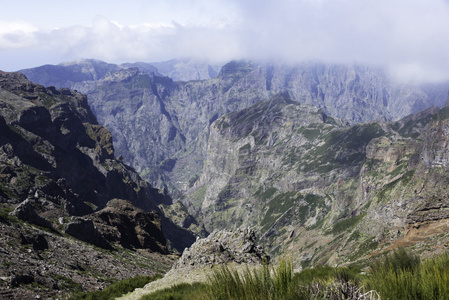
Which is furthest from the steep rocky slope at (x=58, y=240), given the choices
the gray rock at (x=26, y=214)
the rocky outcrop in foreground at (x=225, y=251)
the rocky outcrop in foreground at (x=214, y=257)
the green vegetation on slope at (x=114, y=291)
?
the rocky outcrop in foreground at (x=225, y=251)

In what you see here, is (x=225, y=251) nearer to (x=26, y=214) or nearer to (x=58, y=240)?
(x=58, y=240)

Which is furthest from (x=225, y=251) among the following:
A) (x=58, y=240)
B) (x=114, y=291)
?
(x=58, y=240)

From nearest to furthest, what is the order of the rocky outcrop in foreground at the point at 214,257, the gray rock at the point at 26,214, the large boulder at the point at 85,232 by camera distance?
the rocky outcrop in foreground at the point at 214,257 → the gray rock at the point at 26,214 → the large boulder at the point at 85,232

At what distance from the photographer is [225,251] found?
35.2 m

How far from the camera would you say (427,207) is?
11081 centimetres

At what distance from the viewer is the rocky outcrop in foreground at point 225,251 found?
109ft

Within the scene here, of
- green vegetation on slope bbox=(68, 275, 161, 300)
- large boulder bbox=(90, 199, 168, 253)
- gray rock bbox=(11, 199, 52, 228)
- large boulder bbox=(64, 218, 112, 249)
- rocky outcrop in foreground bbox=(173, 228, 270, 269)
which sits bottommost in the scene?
large boulder bbox=(90, 199, 168, 253)

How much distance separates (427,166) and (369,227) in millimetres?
53674

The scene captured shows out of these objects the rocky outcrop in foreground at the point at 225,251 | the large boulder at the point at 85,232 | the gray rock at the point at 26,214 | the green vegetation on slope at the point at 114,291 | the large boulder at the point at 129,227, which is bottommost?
the large boulder at the point at 129,227

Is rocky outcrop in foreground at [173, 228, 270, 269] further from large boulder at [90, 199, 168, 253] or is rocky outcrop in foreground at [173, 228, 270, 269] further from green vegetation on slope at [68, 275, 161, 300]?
large boulder at [90, 199, 168, 253]

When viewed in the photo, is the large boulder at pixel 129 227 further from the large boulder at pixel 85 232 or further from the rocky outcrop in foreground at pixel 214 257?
the rocky outcrop in foreground at pixel 214 257

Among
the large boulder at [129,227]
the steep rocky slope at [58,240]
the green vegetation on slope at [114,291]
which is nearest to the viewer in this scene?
the green vegetation on slope at [114,291]

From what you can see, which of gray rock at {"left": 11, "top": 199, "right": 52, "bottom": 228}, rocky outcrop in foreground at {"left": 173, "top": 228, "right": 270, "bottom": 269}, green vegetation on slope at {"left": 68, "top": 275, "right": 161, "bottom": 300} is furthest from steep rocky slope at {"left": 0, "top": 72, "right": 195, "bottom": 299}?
rocky outcrop in foreground at {"left": 173, "top": 228, "right": 270, "bottom": 269}

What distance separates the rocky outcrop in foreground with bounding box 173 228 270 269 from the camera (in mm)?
33156
